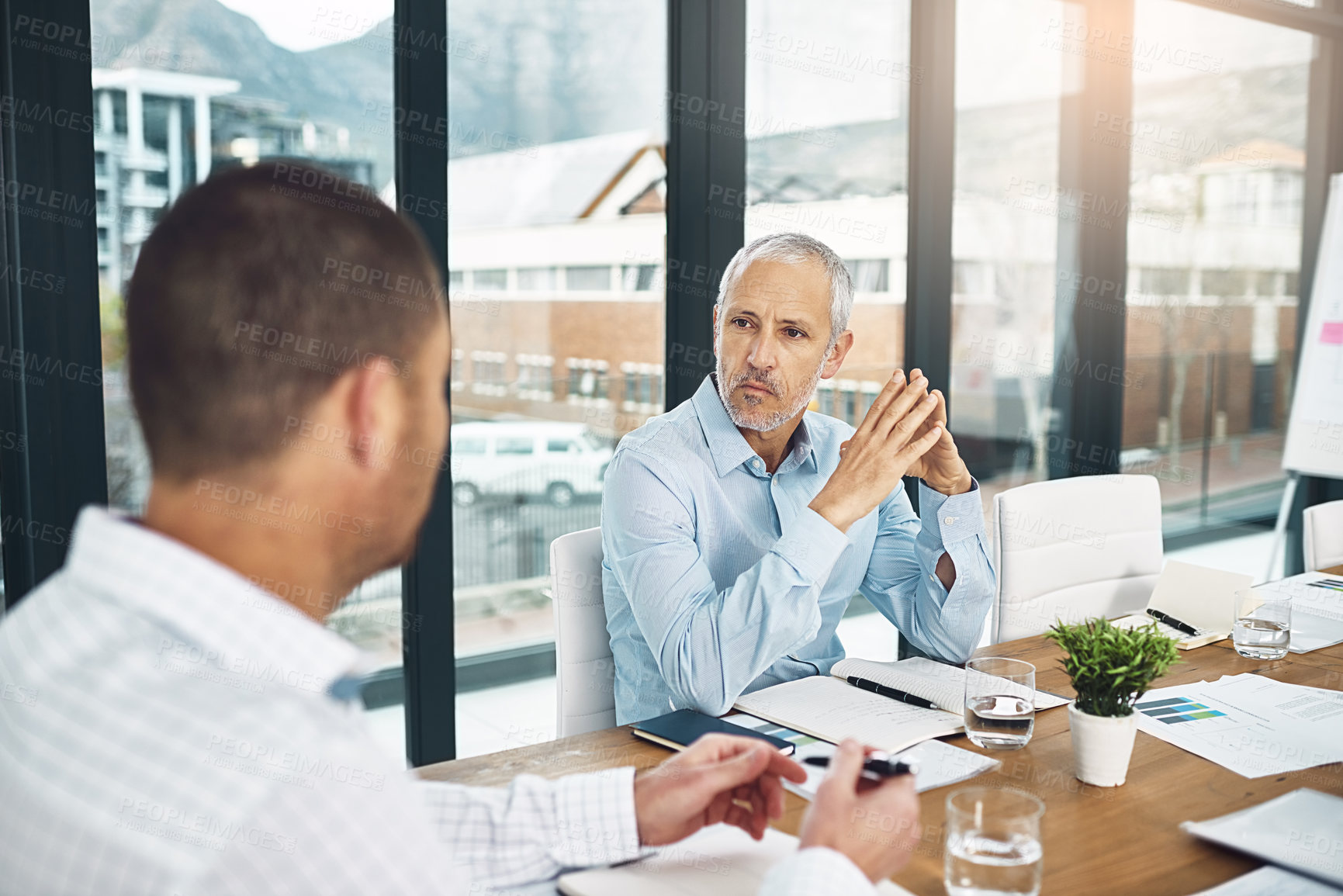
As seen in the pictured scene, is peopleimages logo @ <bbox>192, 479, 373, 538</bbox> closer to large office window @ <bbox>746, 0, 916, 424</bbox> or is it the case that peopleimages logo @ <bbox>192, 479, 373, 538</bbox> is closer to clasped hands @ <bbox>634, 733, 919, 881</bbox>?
clasped hands @ <bbox>634, 733, 919, 881</bbox>

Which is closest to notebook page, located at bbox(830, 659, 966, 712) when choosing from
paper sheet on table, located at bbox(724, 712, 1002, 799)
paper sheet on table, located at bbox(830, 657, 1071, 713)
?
paper sheet on table, located at bbox(830, 657, 1071, 713)

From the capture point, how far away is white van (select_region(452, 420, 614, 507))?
273cm

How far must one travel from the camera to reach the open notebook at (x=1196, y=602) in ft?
6.66

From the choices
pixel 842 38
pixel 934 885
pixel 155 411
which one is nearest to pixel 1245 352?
pixel 842 38

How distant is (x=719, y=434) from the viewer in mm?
2006

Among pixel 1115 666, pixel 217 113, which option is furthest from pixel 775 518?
pixel 217 113

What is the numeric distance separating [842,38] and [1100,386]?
5.42 ft

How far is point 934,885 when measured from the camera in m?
1.12

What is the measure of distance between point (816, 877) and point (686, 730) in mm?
612

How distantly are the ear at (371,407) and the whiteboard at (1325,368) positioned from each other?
4.32 metres

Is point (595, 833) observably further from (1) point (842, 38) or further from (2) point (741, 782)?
(1) point (842, 38)

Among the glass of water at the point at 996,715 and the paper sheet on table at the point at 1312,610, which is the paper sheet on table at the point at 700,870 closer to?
the glass of water at the point at 996,715

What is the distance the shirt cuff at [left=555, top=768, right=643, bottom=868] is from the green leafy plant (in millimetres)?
615

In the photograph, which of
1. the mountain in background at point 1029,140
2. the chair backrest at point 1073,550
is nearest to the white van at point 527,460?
the mountain in background at point 1029,140
